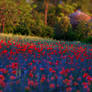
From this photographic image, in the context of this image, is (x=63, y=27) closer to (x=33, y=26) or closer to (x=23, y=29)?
(x=33, y=26)

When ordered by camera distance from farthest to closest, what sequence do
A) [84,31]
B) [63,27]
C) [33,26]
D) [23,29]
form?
[33,26], [23,29], [84,31], [63,27]

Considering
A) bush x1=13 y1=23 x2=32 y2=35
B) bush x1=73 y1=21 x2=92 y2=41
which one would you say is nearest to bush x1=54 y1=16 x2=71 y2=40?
bush x1=73 y1=21 x2=92 y2=41

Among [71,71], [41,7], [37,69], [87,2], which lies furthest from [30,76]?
[87,2]

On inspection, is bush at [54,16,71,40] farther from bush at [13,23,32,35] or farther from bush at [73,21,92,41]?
bush at [13,23,32,35]

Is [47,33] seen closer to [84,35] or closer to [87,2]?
[84,35]

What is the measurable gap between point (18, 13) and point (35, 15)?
15.8 ft

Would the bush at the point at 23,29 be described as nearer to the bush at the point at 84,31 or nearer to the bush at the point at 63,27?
the bush at the point at 63,27

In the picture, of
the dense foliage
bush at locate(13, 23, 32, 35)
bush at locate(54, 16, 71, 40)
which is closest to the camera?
bush at locate(54, 16, 71, 40)

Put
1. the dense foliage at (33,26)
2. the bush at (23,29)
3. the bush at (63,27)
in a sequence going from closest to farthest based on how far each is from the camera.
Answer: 1. the bush at (63,27)
2. the dense foliage at (33,26)
3. the bush at (23,29)

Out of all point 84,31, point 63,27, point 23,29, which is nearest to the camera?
point 63,27

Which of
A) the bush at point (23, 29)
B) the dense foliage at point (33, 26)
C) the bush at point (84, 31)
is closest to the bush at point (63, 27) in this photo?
the dense foliage at point (33, 26)

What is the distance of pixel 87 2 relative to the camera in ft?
147

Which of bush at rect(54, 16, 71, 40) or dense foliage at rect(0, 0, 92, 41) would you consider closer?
bush at rect(54, 16, 71, 40)

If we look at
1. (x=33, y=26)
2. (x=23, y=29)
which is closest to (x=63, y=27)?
(x=33, y=26)
